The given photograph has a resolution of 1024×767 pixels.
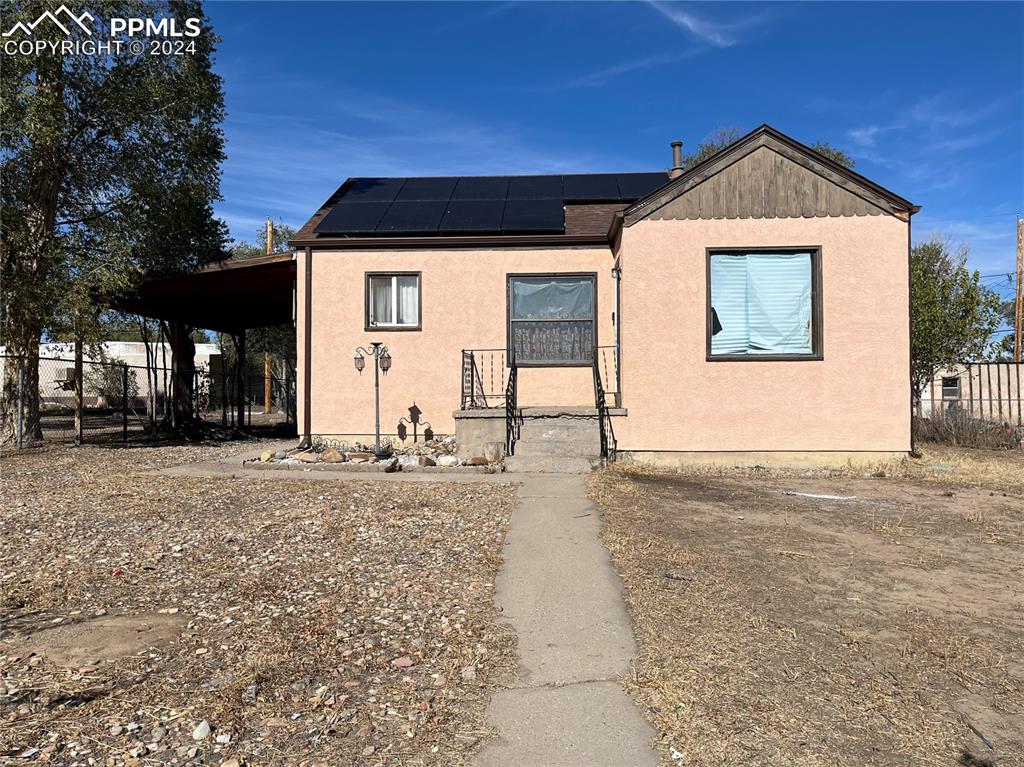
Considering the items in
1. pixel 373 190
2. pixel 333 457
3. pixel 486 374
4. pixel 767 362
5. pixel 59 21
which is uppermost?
pixel 59 21

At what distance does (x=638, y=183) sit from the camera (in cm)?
1419

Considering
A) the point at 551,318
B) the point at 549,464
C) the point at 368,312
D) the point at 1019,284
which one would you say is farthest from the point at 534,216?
the point at 1019,284

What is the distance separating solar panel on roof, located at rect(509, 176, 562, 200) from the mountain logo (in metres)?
8.30

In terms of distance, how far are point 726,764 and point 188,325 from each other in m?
18.4

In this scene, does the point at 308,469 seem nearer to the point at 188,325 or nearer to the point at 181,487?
the point at 181,487

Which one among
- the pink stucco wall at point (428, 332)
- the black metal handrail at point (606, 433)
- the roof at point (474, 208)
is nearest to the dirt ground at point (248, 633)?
the black metal handrail at point (606, 433)

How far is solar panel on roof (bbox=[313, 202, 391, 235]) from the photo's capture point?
11.7 metres

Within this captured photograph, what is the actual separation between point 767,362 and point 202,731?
916cm

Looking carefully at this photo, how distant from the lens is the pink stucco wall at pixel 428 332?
11516mm

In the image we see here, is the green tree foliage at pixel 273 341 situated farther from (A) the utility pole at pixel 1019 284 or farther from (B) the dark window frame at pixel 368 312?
(A) the utility pole at pixel 1019 284

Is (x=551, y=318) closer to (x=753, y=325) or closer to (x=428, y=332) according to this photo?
(x=428, y=332)

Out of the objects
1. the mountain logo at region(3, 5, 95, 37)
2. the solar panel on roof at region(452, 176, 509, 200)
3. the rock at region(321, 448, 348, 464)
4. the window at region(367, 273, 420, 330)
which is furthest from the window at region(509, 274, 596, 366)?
the mountain logo at region(3, 5, 95, 37)

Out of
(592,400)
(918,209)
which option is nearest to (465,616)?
(592,400)

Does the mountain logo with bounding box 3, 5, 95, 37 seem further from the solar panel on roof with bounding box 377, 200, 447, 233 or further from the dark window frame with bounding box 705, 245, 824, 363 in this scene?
the dark window frame with bounding box 705, 245, 824, 363
